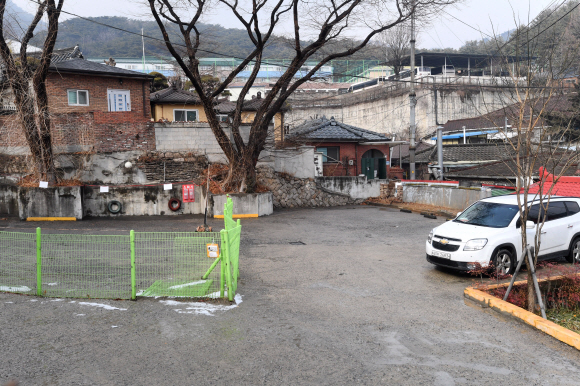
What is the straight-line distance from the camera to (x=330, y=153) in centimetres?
3288

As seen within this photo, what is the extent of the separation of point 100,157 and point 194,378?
60.0 feet

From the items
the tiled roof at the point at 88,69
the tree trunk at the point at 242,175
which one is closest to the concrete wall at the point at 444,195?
the tree trunk at the point at 242,175

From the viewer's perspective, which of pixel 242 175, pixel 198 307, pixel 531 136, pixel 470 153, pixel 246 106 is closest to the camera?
pixel 198 307

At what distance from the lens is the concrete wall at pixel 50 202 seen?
61.2 feet

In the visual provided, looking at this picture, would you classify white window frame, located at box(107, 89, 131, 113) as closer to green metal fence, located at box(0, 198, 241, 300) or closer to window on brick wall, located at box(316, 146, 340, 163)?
window on brick wall, located at box(316, 146, 340, 163)

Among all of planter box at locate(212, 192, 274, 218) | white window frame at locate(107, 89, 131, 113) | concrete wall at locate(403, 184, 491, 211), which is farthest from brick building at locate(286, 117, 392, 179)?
planter box at locate(212, 192, 274, 218)

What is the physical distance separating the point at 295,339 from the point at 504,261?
227 inches

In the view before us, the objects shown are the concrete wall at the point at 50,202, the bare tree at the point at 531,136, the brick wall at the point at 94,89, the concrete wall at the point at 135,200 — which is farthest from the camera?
the brick wall at the point at 94,89

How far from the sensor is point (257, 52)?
69.8 ft

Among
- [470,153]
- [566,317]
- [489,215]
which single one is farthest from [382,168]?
[566,317]

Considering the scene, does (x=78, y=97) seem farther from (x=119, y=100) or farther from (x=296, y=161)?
(x=296, y=161)

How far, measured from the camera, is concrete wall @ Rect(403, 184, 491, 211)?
19969 millimetres

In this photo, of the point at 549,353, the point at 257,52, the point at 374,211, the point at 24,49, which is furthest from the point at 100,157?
the point at 549,353

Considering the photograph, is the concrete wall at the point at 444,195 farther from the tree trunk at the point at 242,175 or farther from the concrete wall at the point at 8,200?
the concrete wall at the point at 8,200
